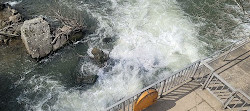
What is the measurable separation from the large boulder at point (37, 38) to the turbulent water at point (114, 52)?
1.93ft

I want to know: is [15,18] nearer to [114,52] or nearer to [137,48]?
[114,52]

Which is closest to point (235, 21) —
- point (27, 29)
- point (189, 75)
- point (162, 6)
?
point (162, 6)

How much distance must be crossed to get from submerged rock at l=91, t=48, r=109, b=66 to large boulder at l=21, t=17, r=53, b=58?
277cm

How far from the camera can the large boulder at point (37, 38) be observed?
13.6 m

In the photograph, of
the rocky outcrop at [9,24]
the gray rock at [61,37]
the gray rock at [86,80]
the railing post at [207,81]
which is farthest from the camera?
the rocky outcrop at [9,24]

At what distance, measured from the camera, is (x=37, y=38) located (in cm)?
1391

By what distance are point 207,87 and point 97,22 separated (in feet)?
30.8

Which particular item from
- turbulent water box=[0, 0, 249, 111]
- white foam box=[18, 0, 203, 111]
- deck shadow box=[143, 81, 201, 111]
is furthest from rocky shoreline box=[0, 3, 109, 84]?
deck shadow box=[143, 81, 201, 111]

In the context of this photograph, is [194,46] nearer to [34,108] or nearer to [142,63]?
[142,63]

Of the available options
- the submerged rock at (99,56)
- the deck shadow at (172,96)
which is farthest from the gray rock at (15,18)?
the deck shadow at (172,96)

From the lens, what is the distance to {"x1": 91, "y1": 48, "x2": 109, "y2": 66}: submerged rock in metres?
13.3

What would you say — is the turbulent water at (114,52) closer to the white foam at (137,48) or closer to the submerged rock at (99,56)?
the white foam at (137,48)

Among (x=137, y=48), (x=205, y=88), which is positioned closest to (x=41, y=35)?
(x=137, y=48)

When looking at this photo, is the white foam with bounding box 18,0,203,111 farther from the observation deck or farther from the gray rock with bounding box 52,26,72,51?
the observation deck
